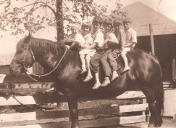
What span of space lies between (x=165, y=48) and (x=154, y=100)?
14.1 m

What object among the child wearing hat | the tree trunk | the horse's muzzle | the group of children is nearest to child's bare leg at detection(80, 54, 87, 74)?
the group of children

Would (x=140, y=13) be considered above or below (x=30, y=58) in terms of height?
above

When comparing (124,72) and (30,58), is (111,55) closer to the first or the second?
(124,72)

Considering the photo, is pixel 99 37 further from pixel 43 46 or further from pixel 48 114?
pixel 48 114

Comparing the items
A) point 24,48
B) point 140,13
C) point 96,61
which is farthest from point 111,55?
point 140,13

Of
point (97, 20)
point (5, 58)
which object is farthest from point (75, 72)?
point (5, 58)

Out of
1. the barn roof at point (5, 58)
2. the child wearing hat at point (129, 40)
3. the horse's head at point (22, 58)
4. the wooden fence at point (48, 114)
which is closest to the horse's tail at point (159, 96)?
the wooden fence at point (48, 114)

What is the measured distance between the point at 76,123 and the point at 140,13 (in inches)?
761

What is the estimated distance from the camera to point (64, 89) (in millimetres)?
9383

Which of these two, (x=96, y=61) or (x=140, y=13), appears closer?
(x=96, y=61)

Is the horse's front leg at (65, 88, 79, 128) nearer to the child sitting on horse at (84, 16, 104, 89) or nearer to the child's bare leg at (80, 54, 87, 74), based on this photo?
the child sitting on horse at (84, 16, 104, 89)

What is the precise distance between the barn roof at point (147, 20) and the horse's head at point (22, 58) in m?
14.5

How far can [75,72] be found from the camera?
31.0 ft

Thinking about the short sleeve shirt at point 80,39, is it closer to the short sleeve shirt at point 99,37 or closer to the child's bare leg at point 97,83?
the short sleeve shirt at point 99,37
